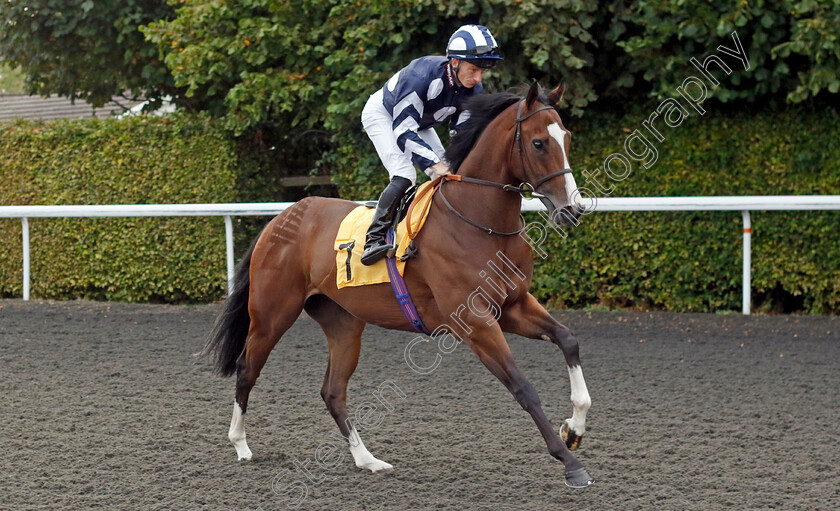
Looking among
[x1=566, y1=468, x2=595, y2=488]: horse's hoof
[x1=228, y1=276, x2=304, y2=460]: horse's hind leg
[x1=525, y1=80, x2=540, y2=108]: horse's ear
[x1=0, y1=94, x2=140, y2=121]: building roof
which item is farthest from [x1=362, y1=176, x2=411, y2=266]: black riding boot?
[x1=0, y1=94, x2=140, y2=121]: building roof

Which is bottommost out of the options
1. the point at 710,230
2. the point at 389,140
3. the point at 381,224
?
the point at 710,230

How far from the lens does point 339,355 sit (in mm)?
4543

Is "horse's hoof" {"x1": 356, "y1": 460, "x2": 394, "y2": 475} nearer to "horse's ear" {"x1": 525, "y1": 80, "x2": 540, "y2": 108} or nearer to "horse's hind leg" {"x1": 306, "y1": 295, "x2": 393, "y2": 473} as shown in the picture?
"horse's hind leg" {"x1": 306, "y1": 295, "x2": 393, "y2": 473}

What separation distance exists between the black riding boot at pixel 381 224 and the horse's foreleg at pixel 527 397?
69 centimetres

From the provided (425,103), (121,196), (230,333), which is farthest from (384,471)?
(121,196)

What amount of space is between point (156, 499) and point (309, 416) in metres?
1.47

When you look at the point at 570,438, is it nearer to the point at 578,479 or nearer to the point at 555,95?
the point at 578,479

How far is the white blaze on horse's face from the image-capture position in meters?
3.47

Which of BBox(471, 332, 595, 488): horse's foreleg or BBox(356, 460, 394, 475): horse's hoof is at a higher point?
BBox(471, 332, 595, 488): horse's foreleg

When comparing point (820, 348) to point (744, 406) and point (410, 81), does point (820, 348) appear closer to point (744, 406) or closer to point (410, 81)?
point (744, 406)

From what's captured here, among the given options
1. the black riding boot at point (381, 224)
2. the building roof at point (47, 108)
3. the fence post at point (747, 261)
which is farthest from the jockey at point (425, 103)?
the building roof at point (47, 108)

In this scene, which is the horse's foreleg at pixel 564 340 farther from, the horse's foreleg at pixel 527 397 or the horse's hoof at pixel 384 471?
the horse's hoof at pixel 384 471

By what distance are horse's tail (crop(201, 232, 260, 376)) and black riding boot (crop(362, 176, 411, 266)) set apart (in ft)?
3.10

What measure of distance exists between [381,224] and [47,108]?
17.0 m
